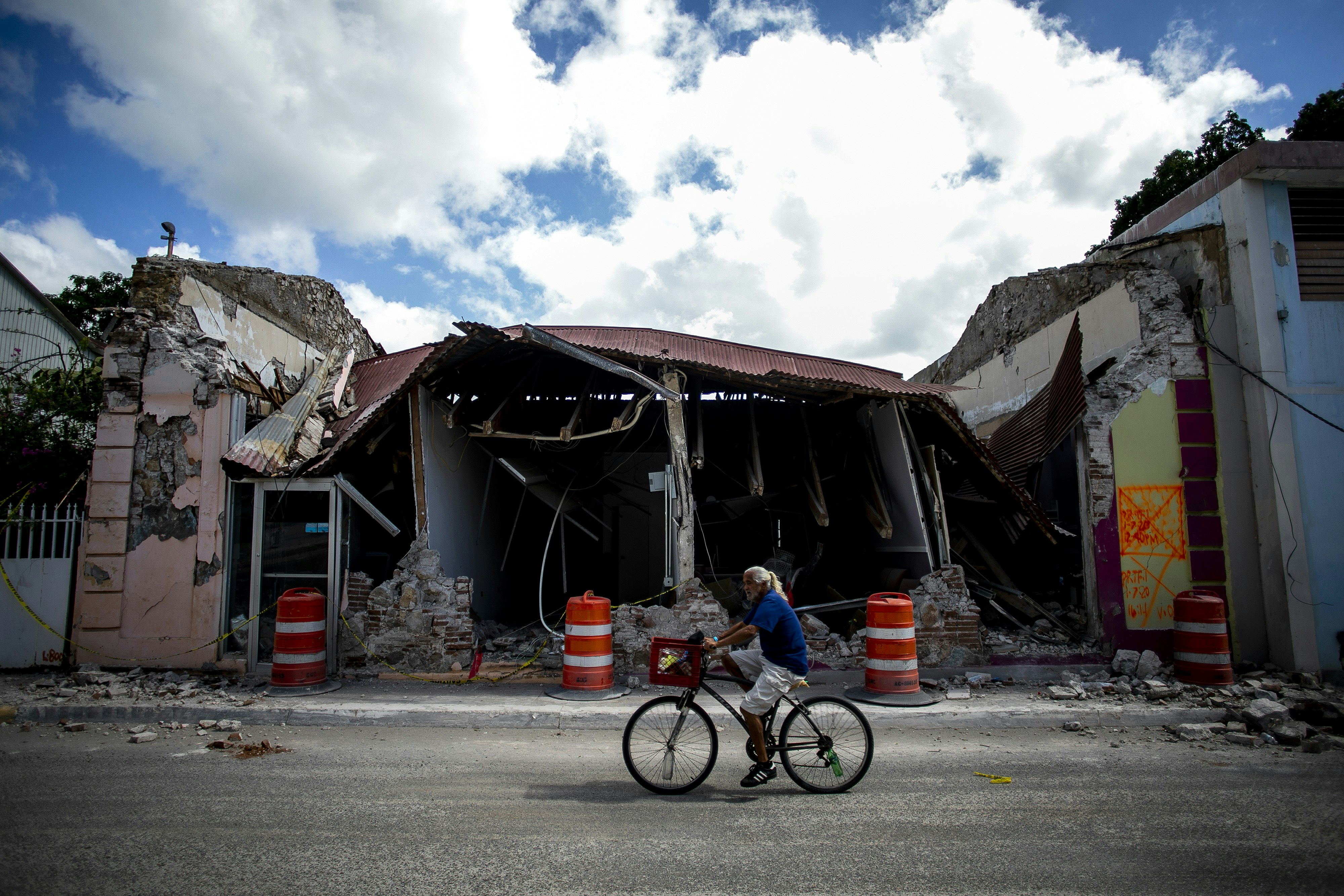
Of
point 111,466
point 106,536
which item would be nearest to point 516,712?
point 106,536

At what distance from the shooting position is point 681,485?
8727 millimetres

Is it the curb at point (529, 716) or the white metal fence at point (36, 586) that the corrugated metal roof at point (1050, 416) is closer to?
the curb at point (529, 716)

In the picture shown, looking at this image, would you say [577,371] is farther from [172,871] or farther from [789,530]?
[172,871]

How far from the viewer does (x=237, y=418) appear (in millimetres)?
8883

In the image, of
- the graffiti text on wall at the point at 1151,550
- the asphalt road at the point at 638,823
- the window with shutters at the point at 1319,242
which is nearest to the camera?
the asphalt road at the point at 638,823

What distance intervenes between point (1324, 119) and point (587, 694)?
21.8 meters

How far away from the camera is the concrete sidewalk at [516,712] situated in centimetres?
666

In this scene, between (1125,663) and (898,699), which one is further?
(1125,663)

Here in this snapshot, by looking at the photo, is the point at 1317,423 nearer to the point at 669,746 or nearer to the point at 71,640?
the point at 669,746

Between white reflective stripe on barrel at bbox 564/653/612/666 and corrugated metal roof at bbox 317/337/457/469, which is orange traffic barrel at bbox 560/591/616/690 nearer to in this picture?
white reflective stripe on barrel at bbox 564/653/612/666

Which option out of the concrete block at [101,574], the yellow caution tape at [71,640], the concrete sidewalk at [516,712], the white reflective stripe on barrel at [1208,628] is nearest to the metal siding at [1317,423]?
the white reflective stripe on barrel at [1208,628]

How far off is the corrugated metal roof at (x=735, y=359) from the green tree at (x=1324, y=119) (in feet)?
47.2

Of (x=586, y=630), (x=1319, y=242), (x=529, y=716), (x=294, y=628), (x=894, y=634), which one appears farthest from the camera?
(x=1319, y=242)

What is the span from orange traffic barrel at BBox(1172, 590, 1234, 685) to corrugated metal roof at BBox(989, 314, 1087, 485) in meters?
2.57
